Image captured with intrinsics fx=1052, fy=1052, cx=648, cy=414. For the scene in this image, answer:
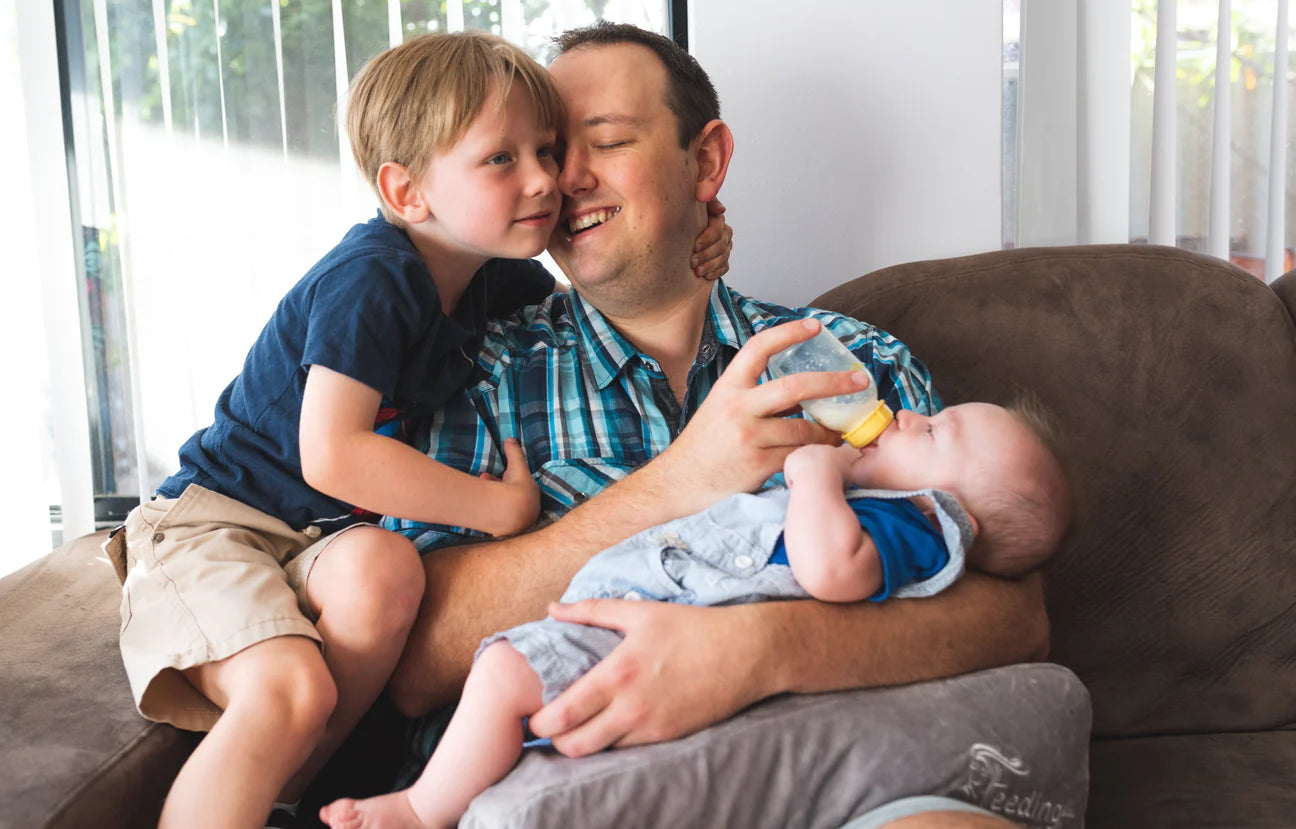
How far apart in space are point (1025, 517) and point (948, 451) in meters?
0.12

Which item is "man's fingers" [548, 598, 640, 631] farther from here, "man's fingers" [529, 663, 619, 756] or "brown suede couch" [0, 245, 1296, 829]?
"brown suede couch" [0, 245, 1296, 829]

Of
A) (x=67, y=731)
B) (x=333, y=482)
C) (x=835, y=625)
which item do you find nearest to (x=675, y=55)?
(x=333, y=482)

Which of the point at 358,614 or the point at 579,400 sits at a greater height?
the point at 579,400

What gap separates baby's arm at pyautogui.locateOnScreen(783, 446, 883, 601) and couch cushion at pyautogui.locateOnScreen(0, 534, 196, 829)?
2.45 ft

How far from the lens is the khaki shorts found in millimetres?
1244

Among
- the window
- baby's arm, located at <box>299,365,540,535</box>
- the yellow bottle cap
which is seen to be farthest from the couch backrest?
the window

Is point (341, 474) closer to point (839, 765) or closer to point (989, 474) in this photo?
point (839, 765)

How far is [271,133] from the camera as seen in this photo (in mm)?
2207

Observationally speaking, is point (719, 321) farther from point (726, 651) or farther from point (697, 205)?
point (726, 651)

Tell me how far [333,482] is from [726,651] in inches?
22.4

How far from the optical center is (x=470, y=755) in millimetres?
1105

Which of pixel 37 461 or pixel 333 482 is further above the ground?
pixel 333 482

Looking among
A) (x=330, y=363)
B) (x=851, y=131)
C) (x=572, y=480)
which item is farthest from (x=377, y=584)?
(x=851, y=131)

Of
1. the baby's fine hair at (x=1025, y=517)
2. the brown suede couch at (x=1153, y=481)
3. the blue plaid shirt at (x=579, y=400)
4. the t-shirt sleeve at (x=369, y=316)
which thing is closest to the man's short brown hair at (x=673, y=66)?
the blue plaid shirt at (x=579, y=400)
